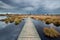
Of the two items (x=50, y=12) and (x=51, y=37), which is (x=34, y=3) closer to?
(x=50, y=12)

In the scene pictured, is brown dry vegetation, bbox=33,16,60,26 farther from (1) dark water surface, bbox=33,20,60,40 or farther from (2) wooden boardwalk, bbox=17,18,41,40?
(2) wooden boardwalk, bbox=17,18,41,40

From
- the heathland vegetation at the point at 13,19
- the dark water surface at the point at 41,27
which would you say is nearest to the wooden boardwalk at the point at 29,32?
the dark water surface at the point at 41,27

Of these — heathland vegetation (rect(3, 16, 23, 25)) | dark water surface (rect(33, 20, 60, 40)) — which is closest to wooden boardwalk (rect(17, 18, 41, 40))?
dark water surface (rect(33, 20, 60, 40))

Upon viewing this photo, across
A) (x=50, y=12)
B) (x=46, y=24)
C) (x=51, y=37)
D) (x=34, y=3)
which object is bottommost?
(x=51, y=37)

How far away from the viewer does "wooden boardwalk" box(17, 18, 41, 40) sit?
314 cm

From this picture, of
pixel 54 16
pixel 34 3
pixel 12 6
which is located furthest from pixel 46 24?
pixel 12 6

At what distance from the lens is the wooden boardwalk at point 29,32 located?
123 inches

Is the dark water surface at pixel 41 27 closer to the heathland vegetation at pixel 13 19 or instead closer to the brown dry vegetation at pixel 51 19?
the brown dry vegetation at pixel 51 19

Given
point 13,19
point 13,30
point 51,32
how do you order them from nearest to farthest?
point 51,32
point 13,30
point 13,19

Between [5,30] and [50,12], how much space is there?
1.17 m

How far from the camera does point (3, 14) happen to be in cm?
328

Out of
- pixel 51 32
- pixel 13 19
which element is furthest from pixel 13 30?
pixel 51 32

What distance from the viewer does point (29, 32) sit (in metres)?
3.21

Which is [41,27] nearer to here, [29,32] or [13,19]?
[29,32]
